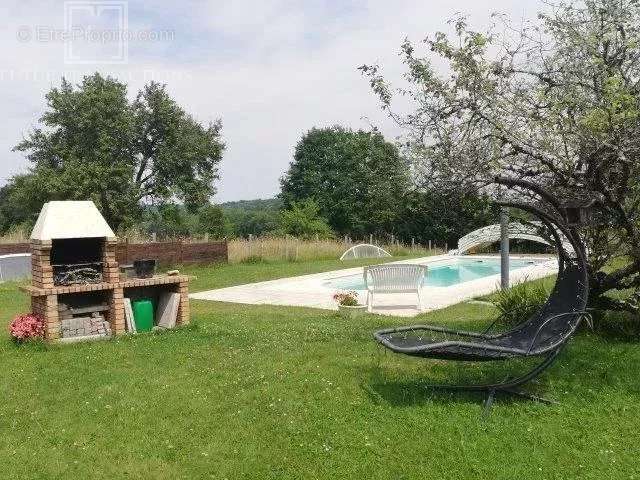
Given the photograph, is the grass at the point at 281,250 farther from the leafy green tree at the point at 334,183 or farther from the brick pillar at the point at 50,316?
the brick pillar at the point at 50,316

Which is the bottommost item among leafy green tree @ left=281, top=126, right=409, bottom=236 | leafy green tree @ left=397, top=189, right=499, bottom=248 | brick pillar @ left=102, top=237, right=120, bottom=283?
brick pillar @ left=102, top=237, right=120, bottom=283

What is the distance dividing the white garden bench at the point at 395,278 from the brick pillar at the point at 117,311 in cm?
433

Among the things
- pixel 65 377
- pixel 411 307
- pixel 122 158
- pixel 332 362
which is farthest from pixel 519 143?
pixel 122 158

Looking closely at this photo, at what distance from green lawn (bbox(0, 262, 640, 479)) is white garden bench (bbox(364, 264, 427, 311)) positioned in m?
4.05

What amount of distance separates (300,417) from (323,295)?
8.29m

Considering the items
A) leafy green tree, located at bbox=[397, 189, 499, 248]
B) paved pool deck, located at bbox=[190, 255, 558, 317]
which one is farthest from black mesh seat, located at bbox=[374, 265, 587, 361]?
paved pool deck, located at bbox=[190, 255, 558, 317]

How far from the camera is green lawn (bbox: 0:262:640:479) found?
3.66 m

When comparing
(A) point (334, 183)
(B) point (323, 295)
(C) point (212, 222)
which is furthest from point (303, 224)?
(B) point (323, 295)

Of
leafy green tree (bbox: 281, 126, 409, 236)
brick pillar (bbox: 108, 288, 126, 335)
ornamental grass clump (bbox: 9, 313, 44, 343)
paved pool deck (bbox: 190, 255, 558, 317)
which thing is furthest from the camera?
leafy green tree (bbox: 281, 126, 409, 236)

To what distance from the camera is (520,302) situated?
7477 mm

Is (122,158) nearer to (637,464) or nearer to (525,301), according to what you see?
(525,301)

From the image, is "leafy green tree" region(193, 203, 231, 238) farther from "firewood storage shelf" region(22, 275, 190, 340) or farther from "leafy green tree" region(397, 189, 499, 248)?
"leafy green tree" region(397, 189, 499, 248)

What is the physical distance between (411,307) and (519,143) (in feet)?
20.1

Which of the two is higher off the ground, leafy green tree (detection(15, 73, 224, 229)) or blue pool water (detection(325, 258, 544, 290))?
leafy green tree (detection(15, 73, 224, 229))
